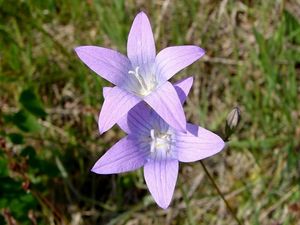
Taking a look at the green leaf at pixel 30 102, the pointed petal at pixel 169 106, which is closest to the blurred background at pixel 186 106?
the green leaf at pixel 30 102

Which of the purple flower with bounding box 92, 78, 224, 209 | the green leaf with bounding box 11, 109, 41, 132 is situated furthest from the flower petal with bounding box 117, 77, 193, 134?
the green leaf with bounding box 11, 109, 41, 132

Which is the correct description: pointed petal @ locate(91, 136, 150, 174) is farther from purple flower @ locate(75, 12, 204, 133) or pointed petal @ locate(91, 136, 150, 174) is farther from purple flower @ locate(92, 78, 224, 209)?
purple flower @ locate(75, 12, 204, 133)

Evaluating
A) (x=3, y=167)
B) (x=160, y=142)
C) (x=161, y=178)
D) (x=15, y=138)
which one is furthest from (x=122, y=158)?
(x=15, y=138)

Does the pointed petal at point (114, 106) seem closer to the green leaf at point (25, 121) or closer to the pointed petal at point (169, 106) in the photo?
the pointed petal at point (169, 106)

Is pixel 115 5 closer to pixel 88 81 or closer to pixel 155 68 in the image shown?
pixel 88 81

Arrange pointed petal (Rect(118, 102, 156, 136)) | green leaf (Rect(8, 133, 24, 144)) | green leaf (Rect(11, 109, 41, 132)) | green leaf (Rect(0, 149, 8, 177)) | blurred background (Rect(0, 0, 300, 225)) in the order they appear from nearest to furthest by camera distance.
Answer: pointed petal (Rect(118, 102, 156, 136)) → green leaf (Rect(0, 149, 8, 177)) → green leaf (Rect(8, 133, 24, 144)) → green leaf (Rect(11, 109, 41, 132)) → blurred background (Rect(0, 0, 300, 225))

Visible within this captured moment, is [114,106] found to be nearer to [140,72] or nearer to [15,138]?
[140,72]

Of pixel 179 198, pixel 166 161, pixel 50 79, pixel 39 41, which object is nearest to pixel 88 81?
pixel 50 79
